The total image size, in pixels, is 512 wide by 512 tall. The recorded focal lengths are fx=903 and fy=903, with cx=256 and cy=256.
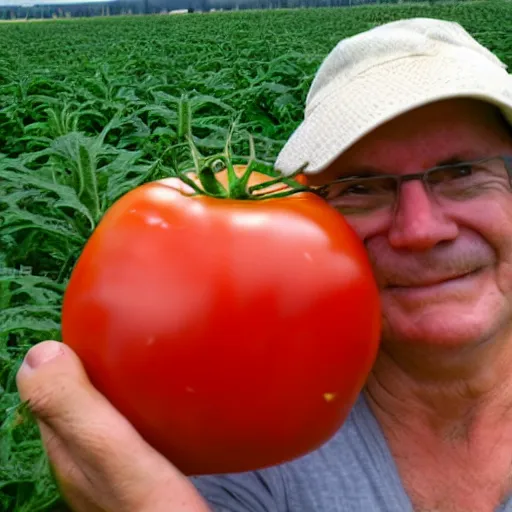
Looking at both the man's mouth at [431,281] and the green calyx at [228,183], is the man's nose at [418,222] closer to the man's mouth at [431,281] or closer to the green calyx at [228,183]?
the man's mouth at [431,281]

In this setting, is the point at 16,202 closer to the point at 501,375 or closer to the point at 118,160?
the point at 118,160

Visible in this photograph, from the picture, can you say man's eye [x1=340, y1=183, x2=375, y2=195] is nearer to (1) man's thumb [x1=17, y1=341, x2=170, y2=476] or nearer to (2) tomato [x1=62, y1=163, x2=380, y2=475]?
(2) tomato [x1=62, y1=163, x2=380, y2=475]

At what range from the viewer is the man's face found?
1311 millimetres

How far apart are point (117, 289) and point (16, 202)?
4.40 feet

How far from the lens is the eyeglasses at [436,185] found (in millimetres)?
1342

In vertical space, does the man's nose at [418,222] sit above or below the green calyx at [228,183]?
below

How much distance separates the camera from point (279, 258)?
977 mm

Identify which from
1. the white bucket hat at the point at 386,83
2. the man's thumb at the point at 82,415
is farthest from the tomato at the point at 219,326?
the white bucket hat at the point at 386,83

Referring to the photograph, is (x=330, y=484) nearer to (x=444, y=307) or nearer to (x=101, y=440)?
(x=444, y=307)

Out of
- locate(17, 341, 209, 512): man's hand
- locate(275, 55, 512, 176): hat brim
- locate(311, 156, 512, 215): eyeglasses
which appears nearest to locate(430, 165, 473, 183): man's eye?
locate(311, 156, 512, 215): eyeglasses

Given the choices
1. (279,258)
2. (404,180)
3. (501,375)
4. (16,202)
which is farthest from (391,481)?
(16,202)

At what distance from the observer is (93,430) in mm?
951

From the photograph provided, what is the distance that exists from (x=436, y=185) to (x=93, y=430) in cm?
66

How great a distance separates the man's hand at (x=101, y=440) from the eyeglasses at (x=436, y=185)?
521mm
